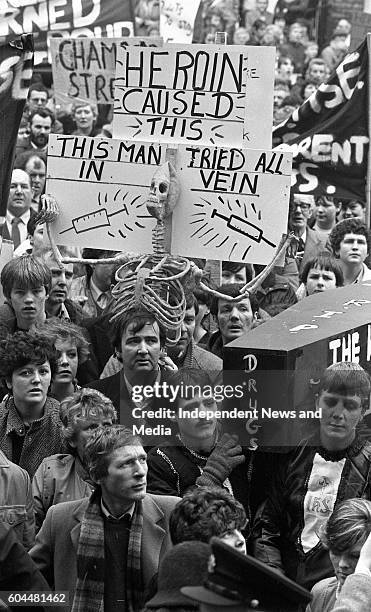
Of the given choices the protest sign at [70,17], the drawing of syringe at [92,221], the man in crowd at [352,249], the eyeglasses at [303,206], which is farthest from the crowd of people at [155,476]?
the protest sign at [70,17]

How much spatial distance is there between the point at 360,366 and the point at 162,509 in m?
0.85

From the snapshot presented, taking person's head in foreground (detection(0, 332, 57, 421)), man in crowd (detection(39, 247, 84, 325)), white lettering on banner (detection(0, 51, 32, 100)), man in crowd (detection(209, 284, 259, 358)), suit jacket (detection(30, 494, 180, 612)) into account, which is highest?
white lettering on banner (detection(0, 51, 32, 100))

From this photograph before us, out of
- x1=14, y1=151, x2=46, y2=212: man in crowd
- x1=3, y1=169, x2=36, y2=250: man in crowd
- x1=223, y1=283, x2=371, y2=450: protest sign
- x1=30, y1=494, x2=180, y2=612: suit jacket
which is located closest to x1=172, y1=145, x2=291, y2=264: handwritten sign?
x1=223, y1=283, x2=371, y2=450: protest sign

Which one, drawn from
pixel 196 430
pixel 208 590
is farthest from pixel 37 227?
pixel 208 590

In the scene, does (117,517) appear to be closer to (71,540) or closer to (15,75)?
(71,540)

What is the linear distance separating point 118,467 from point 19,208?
498cm

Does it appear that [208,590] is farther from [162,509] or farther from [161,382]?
[161,382]

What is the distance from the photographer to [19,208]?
1027cm

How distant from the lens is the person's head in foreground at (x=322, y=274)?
8.28 m

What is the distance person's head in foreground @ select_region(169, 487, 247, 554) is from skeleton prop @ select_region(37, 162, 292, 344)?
1.74 metres

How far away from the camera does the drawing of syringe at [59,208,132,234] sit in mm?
7270

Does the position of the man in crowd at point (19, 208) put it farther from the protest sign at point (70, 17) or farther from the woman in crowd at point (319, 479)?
the woman in crowd at point (319, 479)

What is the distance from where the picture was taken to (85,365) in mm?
7238

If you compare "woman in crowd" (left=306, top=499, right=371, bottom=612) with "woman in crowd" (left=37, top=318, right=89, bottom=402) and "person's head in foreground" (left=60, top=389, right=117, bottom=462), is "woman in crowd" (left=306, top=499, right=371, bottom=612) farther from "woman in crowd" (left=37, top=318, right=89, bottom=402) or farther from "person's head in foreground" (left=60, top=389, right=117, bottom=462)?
"woman in crowd" (left=37, top=318, right=89, bottom=402)
